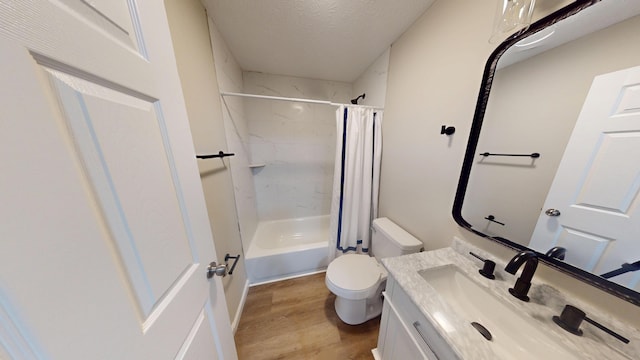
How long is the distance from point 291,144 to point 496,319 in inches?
85.3

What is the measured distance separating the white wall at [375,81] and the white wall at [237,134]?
1321 mm

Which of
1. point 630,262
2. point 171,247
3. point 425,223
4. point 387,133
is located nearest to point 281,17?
point 387,133

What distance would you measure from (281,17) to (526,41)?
1.32 meters

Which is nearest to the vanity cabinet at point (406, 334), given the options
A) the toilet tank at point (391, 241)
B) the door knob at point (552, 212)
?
the toilet tank at point (391, 241)

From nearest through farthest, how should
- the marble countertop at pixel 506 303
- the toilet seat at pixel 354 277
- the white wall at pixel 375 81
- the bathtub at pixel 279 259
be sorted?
the marble countertop at pixel 506 303
the toilet seat at pixel 354 277
the white wall at pixel 375 81
the bathtub at pixel 279 259

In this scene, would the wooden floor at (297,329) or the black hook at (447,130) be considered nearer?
the black hook at (447,130)

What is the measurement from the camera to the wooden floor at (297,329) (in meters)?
1.26

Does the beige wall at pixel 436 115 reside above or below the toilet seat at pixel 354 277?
above

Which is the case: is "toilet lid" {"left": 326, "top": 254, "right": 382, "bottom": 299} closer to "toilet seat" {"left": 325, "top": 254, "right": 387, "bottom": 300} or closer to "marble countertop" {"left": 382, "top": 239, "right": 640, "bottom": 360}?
"toilet seat" {"left": 325, "top": 254, "right": 387, "bottom": 300}

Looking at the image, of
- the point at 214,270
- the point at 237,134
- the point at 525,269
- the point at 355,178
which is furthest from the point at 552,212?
the point at 237,134

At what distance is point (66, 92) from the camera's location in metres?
0.30

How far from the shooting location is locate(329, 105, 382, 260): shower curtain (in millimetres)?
1644

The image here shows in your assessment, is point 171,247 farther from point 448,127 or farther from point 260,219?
point 260,219

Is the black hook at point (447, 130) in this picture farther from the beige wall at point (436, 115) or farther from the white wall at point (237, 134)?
the white wall at point (237, 134)
